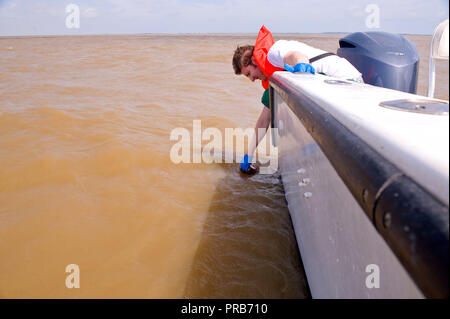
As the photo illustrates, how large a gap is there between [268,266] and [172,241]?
56 cm

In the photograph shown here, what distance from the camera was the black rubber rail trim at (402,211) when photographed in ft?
1.50

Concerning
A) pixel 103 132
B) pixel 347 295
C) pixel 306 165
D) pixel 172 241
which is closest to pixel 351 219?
pixel 347 295

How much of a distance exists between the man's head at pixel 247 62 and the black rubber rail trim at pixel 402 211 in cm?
194

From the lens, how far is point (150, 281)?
62.4 inches

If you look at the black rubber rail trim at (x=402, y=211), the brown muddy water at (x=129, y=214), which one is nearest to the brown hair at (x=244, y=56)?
the brown muddy water at (x=129, y=214)

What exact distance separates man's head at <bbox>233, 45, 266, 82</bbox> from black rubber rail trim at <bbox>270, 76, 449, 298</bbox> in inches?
76.5

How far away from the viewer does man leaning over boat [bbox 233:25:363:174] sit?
2178mm

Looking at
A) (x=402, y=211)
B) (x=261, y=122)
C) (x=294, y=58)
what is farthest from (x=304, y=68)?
(x=402, y=211)

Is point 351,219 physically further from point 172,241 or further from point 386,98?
point 172,241

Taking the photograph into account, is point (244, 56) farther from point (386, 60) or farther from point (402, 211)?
point (402, 211)

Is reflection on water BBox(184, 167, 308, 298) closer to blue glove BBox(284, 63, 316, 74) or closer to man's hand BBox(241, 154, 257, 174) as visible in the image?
man's hand BBox(241, 154, 257, 174)

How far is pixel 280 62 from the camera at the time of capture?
8.05 ft

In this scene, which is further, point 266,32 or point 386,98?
point 266,32

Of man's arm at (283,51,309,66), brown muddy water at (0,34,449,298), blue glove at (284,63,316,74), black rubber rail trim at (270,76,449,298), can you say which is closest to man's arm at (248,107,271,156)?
brown muddy water at (0,34,449,298)
